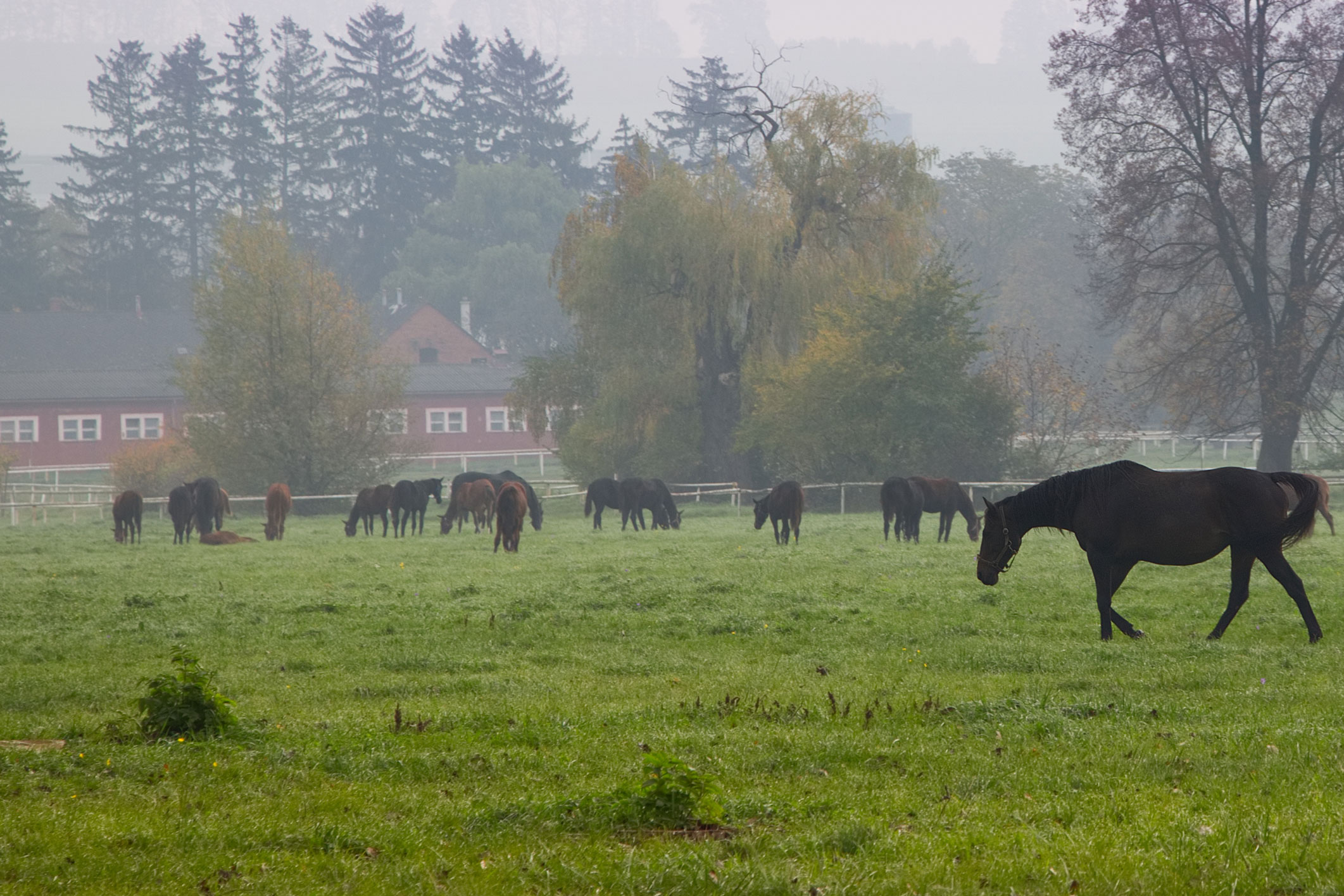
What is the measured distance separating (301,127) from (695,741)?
9220cm

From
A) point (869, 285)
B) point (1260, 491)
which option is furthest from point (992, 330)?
point (1260, 491)

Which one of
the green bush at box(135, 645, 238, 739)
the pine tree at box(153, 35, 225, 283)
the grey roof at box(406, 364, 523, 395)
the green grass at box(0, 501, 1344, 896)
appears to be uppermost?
the pine tree at box(153, 35, 225, 283)

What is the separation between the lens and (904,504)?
79.6ft

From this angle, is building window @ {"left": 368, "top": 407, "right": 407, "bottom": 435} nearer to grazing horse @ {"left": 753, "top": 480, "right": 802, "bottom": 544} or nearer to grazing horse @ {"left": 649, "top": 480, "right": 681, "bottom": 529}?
grazing horse @ {"left": 649, "top": 480, "right": 681, "bottom": 529}

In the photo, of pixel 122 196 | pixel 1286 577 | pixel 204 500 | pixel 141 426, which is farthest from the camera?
pixel 122 196

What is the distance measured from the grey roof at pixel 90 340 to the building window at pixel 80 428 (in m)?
5.65

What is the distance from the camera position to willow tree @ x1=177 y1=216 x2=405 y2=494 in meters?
44.0

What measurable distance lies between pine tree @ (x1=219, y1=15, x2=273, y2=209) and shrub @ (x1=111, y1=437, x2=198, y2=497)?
45862 mm

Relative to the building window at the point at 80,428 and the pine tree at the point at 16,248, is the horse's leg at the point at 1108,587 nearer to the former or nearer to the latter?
the building window at the point at 80,428

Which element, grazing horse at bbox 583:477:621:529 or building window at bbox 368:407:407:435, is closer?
grazing horse at bbox 583:477:621:529

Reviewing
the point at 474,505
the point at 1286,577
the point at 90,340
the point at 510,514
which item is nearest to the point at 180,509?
the point at 474,505

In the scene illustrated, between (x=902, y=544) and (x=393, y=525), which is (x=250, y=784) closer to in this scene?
(x=902, y=544)

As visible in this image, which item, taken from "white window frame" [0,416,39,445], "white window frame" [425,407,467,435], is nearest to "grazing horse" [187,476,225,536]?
"white window frame" [0,416,39,445]

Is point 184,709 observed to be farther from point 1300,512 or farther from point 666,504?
point 666,504
